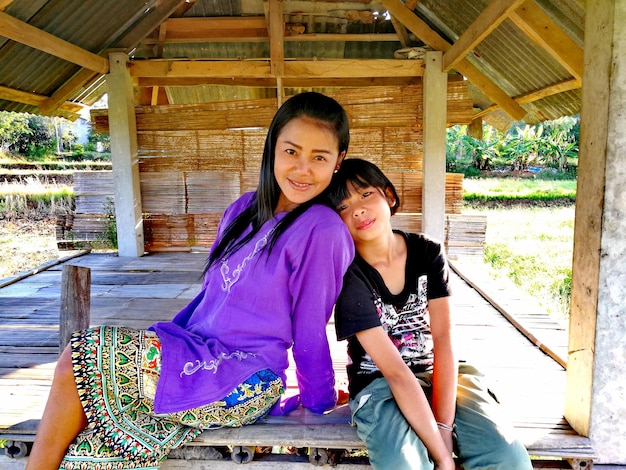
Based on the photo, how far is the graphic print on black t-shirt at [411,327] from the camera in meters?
1.78

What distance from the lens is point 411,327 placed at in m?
1.81

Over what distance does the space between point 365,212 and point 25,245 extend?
33.7 feet

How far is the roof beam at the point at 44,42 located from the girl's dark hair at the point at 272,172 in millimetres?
2839

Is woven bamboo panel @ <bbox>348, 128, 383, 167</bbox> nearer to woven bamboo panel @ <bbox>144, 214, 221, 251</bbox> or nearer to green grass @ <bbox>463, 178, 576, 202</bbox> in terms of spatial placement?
woven bamboo panel @ <bbox>144, 214, 221, 251</bbox>

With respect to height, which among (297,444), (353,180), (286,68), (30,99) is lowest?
(297,444)

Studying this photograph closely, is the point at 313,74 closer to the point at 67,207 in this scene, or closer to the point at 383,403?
the point at 383,403

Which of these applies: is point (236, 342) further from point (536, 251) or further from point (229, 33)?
point (536, 251)

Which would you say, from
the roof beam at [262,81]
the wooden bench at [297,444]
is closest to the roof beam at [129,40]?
the roof beam at [262,81]

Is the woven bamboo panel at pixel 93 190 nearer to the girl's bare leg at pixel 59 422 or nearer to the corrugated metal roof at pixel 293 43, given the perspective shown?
the corrugated metal roof at pixel 293 43

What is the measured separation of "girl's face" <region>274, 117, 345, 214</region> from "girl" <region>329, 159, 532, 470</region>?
0.09 metres

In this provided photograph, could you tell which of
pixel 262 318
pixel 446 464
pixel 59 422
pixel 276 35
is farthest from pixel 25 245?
pixel 446 464

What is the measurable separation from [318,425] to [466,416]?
0.56 metres

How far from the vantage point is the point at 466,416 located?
167 centimetres

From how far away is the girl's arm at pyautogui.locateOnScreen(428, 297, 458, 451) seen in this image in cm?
165
